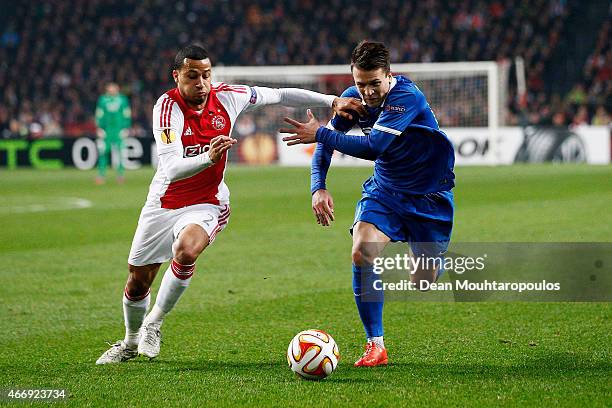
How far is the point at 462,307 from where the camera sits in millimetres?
7824

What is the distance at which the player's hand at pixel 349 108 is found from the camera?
6.13 meters

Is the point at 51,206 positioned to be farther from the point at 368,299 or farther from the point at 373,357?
the point at 373,357

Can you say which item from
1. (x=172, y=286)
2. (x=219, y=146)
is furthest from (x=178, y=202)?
(x=219, y=146)

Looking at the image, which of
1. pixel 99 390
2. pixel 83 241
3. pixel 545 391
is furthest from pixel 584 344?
pixel 83 241

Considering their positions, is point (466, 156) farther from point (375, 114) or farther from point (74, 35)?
point (375, 114)

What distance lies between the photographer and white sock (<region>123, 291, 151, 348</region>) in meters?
6.28

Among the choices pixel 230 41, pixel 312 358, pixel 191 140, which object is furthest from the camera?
pixel 230 41

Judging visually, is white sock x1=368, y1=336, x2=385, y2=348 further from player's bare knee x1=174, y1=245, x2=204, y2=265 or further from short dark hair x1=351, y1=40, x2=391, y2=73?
short dark hair x1=351, y1=40, x2=391, y2=73

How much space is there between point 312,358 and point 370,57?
176 cm

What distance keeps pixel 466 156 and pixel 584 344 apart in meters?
18.2

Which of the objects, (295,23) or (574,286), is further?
(295,23)

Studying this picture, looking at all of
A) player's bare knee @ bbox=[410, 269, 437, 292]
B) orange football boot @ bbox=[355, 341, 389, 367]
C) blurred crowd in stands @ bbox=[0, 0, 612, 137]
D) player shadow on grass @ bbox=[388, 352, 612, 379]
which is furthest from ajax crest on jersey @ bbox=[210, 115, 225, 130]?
blurred crowd in stands @ bbox=[0, 0, 612, 137]

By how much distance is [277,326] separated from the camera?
716cm

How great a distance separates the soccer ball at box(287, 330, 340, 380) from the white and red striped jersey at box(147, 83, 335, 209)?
3.99 ft
